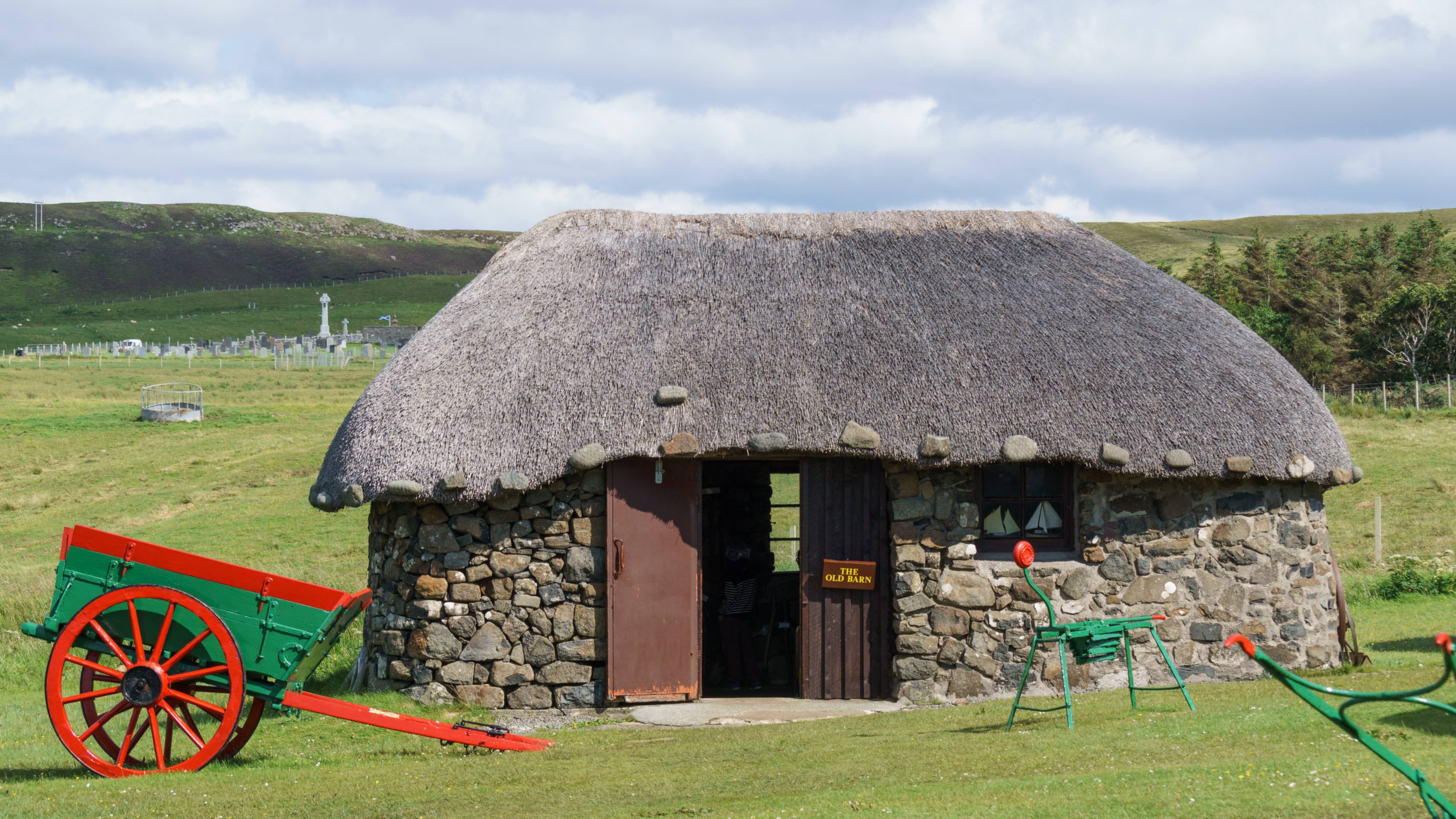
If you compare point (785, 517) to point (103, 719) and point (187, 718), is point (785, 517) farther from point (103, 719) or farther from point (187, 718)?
point (103, 719)

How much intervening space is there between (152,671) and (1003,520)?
23.9 feet

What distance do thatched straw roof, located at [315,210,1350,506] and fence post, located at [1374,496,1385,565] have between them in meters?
7.05

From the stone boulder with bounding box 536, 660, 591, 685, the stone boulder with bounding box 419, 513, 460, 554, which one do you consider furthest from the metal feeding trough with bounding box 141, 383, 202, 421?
the stone boulder with bounding box 536, 660, 591, 685

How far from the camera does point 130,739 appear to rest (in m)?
7.74

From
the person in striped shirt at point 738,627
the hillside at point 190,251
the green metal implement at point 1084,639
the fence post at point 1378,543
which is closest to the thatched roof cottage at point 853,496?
the person in striped shirt at point 738,627

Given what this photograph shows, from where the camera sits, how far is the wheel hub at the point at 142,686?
24.9ft

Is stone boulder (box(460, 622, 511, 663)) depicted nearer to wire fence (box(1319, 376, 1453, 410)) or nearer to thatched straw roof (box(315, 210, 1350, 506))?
thatched straw roof (box(315, 210, 1350, 506))

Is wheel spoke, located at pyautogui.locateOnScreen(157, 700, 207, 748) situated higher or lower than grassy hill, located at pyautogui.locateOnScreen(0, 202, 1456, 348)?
lower

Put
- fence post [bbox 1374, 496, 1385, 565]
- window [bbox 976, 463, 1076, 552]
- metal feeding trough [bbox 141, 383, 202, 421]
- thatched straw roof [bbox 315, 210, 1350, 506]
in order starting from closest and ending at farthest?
1. thatched straw roof [bbox 315, 210, 1350, 506]
2. window [bbox 976, 463, 1076, 552]
3. fence post [bbox 1374, 496, 1385, 565]
4. metal feeding trough [bbox 141, 383, 202, 421]

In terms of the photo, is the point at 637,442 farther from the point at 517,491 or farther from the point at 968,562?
the point at 968,562

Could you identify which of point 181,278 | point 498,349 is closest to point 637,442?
point 498,349

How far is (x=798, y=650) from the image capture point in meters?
10.9

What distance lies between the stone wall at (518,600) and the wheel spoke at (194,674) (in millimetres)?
2892

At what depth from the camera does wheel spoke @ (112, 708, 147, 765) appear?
767 centimetres
